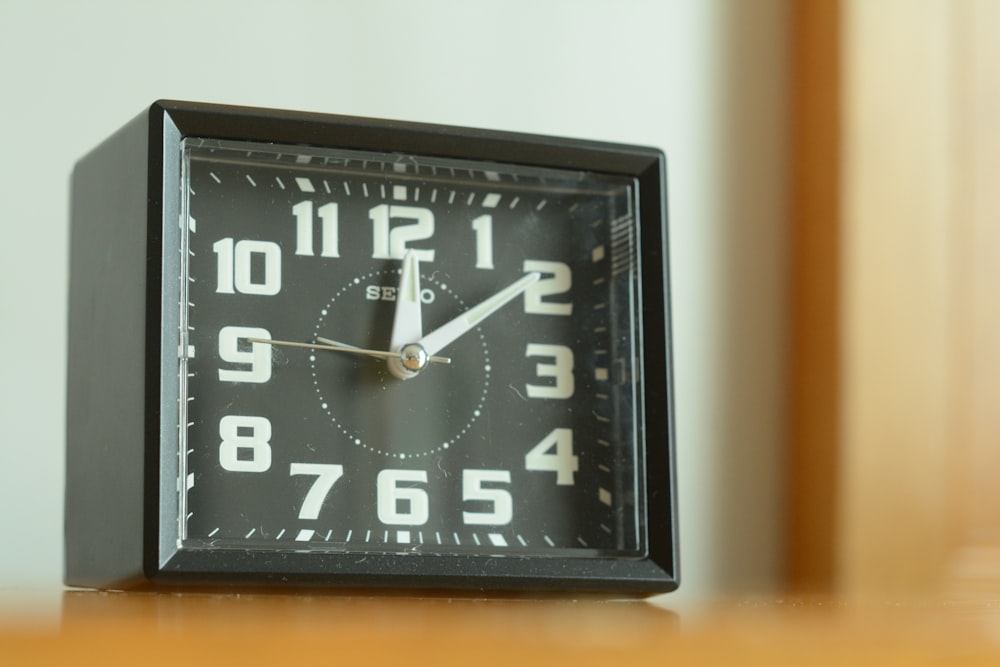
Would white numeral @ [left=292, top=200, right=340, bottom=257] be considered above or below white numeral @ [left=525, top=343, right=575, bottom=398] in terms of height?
above

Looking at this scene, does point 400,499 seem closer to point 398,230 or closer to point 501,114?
point 398,230

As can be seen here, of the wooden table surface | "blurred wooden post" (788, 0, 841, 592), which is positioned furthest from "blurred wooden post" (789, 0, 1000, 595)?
the wooden table surface

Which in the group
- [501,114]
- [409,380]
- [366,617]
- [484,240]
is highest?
[501,114]

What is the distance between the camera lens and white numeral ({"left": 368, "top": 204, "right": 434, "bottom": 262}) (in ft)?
3.08

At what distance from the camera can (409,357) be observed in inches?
35.6

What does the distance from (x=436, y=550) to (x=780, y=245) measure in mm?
715

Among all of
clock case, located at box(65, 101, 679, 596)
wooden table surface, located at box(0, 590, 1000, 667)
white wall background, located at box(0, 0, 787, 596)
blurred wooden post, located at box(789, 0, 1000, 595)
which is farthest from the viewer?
blurred wooden post, located at box(789, 0, 1000, 595)

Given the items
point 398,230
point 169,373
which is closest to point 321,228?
point 398,230

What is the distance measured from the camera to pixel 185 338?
0.86 m

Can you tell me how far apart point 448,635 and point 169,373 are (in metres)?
0.33

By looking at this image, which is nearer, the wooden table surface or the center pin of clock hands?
the wooden table surface

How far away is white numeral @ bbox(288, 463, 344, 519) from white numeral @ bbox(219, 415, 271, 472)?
0.9 inches

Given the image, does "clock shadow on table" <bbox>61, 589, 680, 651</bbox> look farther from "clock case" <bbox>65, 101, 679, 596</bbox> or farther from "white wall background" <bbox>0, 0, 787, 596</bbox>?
"white wall background" <bbox>0, 0, 787, 596</bbox>

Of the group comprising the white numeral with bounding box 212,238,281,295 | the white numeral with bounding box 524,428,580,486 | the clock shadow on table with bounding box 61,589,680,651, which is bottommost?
the clock shadow on table with bounding box 61,589,680,651
